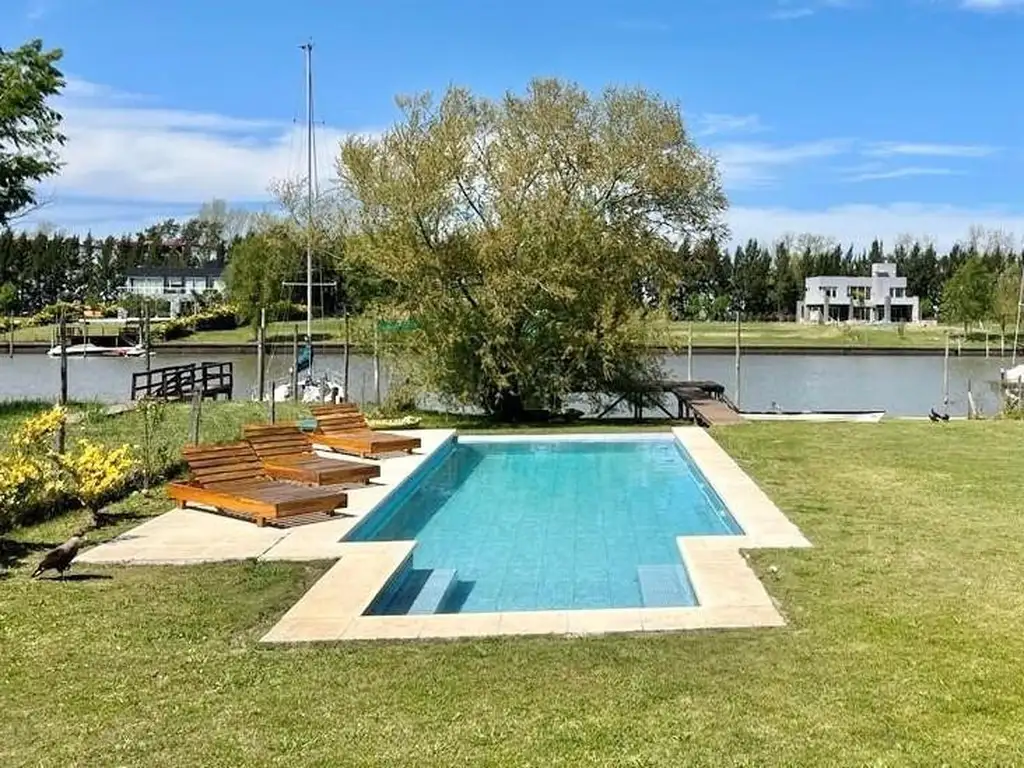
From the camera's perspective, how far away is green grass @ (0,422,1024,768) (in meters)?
4.08

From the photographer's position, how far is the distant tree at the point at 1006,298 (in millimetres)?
50509

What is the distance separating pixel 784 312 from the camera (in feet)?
286

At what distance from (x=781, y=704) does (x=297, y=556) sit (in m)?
4.32

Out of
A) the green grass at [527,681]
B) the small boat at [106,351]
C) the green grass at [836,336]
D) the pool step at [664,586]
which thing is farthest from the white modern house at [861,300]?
the green grass at [527,681]

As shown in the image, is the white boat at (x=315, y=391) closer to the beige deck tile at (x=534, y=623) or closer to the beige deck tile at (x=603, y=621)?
the beige deck tile at (x=534, y=623)

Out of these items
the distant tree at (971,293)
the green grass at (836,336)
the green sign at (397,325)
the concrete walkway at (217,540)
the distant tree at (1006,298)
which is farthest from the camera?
the green grass at (836,336)

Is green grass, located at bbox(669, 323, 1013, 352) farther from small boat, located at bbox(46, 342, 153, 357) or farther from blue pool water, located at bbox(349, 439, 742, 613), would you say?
blue pool water, located at bbox(349, 439, 742, 613)

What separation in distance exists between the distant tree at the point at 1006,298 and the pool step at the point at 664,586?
45904 millimetres

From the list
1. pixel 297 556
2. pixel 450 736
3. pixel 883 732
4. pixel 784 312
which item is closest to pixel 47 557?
pixel 297 556

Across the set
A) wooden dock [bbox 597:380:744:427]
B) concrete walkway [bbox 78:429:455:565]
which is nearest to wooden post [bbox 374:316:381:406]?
wooden dock [bbox 597:380:744:427]

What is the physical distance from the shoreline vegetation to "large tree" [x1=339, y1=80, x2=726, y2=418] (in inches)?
1218

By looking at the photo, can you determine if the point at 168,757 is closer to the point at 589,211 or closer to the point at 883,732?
the point at 883,732

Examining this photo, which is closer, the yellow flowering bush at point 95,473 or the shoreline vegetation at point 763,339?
the yellow flowering bush at point 95,473

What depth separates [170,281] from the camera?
89625 millimetres
